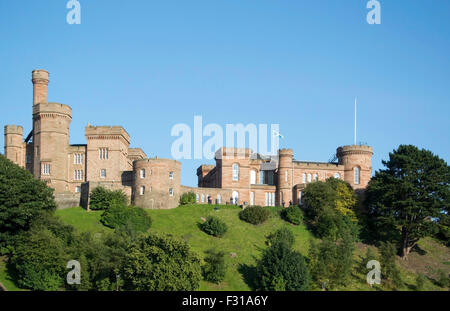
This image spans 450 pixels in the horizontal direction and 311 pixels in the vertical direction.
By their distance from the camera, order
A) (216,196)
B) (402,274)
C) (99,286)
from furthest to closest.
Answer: (216,196) < (402,274) < (99,286)

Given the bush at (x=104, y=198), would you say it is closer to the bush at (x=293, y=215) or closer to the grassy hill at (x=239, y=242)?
the grassy hill at (x=239, y=242)

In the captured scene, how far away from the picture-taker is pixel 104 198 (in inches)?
3196

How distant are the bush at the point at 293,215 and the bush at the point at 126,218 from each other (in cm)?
1574

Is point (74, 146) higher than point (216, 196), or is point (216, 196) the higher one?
point (74, 146)

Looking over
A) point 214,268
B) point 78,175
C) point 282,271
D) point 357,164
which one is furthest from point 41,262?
point 357,164

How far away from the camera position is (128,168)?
95.2 metres

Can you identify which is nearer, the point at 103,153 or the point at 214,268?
the point at 214,268

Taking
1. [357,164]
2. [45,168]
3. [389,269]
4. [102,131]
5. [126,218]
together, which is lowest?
[389,269]

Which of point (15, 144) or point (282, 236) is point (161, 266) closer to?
point (282, 236)

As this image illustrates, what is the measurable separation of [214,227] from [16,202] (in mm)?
19803

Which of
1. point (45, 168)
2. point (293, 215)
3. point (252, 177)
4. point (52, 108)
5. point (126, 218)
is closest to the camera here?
point (126, 218)
